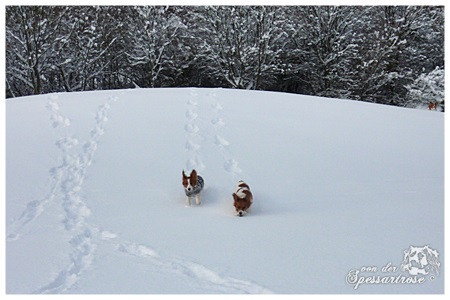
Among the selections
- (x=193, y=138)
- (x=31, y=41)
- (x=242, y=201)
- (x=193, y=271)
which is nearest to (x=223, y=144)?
(x=193, y=138)

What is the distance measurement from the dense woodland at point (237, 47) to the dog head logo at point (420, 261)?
11.0 m

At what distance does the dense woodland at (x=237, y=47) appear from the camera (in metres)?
13.2

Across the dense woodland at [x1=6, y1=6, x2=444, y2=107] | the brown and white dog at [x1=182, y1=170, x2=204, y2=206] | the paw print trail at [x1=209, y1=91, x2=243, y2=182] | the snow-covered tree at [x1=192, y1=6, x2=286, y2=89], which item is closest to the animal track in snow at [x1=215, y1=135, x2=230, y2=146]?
the paw print trail at [x1=209, y1=91, x2=243, y2=182]

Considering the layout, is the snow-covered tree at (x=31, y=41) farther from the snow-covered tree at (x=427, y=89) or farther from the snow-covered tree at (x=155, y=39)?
the snow-covered tree at (x=427, y=89)

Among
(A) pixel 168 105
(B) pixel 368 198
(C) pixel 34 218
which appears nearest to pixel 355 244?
(B) pixel 368 198

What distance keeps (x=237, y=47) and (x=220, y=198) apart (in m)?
10.9

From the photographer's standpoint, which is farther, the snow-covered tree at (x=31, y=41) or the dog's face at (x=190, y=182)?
the snow-covered tree at (x=31, y=41)

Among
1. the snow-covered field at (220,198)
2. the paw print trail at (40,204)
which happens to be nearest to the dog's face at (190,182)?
the snow-covered field at (220,198)

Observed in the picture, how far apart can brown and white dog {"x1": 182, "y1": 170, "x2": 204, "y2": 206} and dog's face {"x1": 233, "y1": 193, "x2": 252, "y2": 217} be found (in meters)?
0.45

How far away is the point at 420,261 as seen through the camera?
3.03 meters

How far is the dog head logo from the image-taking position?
2896mm

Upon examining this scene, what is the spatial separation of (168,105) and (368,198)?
4321mm

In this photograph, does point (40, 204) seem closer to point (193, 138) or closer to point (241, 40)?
point (193, 138)

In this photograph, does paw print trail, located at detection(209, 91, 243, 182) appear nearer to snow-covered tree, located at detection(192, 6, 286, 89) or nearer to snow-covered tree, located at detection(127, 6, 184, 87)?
snow-covered tree, located at detection(192, 6, 286, 89)
